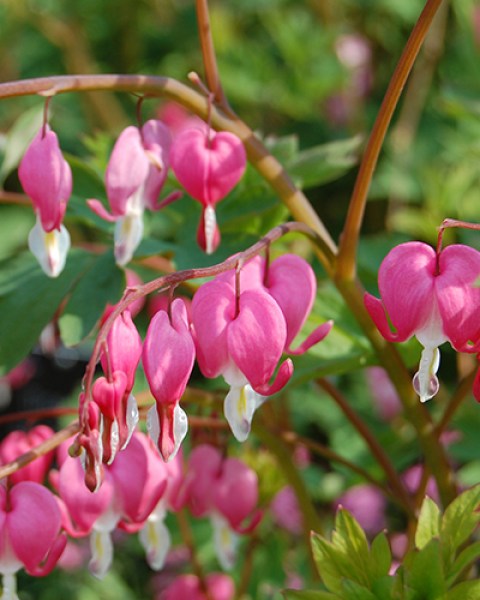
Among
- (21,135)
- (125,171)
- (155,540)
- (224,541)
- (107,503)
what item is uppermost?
(125,171)

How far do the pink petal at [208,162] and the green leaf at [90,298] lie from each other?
165 millimetres

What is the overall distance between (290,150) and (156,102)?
1.71 meters

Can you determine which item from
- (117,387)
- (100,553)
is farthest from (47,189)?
(100,553)

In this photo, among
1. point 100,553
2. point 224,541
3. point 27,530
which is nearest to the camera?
point 27,530

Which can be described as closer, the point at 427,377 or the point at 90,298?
the point at 427,377

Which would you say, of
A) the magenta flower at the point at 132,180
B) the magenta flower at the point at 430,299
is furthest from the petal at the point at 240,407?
the magenta flower at the point at 132,180

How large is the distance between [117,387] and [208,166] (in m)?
0.29

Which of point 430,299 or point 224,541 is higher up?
point 430,299

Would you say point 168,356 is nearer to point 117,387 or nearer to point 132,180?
point 117,387

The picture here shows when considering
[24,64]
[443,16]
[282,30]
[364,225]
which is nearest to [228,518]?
[364,225]

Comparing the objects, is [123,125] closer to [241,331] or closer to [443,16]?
[443,16]

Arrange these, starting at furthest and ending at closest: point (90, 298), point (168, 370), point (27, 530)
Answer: point (90, 298) < point (27, 530) < point (168, 370)

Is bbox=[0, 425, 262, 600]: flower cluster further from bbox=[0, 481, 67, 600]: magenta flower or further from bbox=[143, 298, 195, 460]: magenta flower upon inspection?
bbox=[143, 298, 195, 460]: magenta flower

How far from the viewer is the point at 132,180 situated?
99 centimetres
